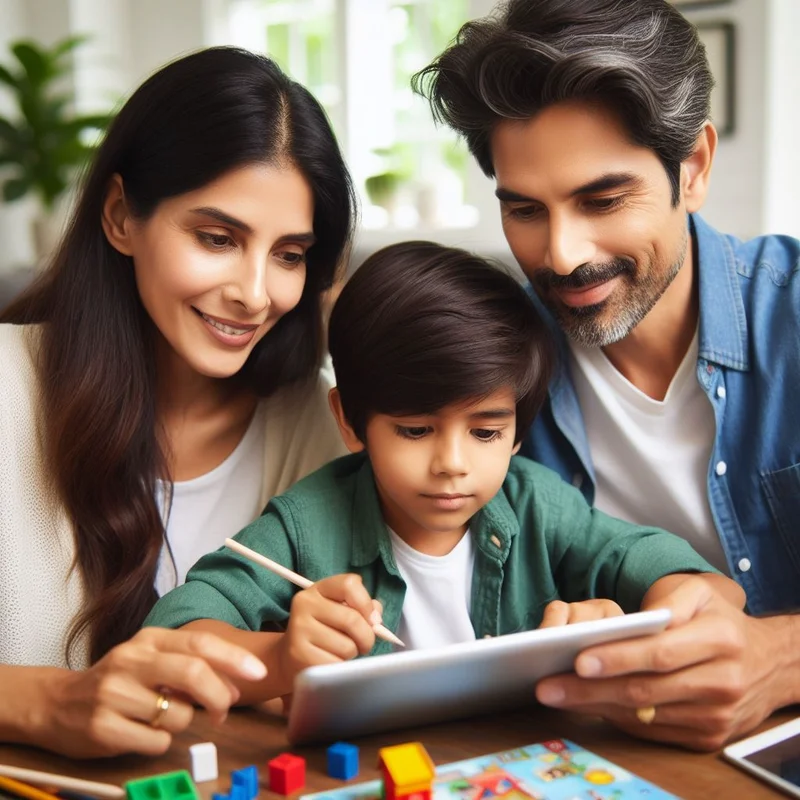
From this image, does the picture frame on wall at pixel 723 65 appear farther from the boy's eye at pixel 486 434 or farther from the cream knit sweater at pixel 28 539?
the cream knit sweater at pixel 28 539

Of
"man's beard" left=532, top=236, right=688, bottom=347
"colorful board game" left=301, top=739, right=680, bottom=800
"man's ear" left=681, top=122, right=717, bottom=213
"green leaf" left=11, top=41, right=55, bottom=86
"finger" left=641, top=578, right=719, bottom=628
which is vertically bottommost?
Result: "colorful board game" left=301, top=739, right=680, bottom=800

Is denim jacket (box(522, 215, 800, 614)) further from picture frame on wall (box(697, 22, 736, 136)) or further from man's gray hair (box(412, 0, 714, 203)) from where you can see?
picture frame on wall (box(697, 22, 736, 136))

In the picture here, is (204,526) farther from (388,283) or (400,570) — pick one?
(388,283)

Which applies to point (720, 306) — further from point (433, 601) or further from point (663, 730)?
point (663, 730)

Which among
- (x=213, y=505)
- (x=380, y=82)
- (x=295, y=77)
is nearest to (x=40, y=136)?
(x=295, y=77)

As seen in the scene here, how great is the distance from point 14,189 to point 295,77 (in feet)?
5.12

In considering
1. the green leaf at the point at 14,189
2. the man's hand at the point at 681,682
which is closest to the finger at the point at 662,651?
the man's hand at the point at 681,682

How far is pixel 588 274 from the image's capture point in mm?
1434

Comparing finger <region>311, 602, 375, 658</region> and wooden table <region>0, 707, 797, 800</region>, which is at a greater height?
finger <region>311, 602, 375, 658</region>

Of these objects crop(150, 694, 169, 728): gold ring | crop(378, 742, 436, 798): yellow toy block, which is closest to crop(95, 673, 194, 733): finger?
crop(150, 694, 169, 728): gold ring

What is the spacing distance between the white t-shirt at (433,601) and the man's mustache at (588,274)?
0.44m

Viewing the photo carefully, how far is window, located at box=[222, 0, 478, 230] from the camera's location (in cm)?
493

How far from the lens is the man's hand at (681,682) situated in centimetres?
92

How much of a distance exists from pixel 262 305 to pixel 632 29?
664mm
